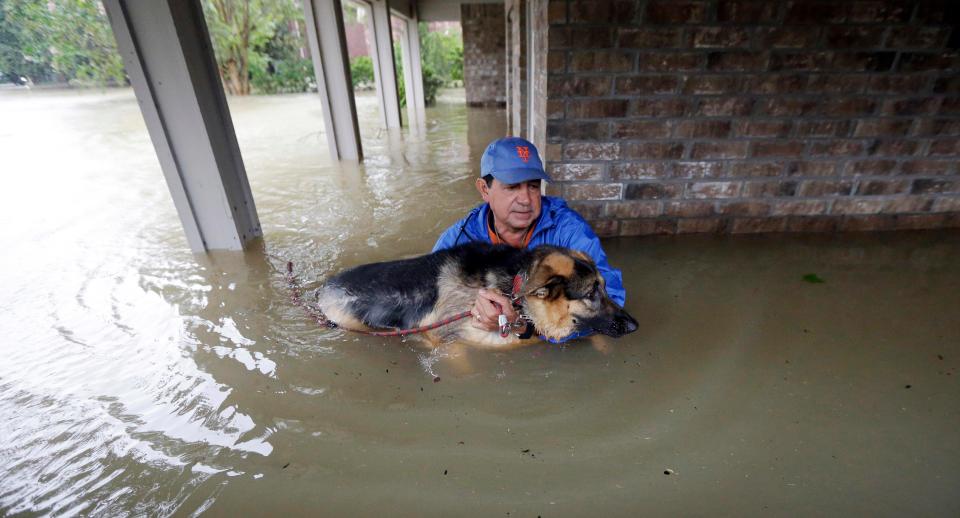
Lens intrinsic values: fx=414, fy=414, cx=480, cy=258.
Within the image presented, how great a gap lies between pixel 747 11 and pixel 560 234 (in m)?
2.90

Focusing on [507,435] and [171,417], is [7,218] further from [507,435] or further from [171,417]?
[507,435]

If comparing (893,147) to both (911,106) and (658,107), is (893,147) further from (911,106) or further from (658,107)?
(658,107)

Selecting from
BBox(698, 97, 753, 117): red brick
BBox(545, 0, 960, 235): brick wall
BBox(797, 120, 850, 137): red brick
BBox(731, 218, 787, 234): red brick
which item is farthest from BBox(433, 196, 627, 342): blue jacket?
BBox(797, 120, 850, 137): red brick

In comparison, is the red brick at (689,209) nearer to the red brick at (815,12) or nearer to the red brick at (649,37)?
the red brick at (649,37)

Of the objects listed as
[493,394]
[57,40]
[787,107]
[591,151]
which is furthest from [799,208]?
[57,40]

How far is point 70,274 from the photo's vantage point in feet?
15.2

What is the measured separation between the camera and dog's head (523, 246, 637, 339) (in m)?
2.66

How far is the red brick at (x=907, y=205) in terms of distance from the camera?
480 cm

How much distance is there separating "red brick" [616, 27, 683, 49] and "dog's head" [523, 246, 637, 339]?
2509 mm

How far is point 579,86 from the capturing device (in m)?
4.16

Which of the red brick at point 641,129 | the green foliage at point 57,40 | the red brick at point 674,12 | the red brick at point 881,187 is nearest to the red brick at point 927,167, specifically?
the red brick at point 881,187

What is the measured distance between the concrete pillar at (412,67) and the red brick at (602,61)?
1383 cm

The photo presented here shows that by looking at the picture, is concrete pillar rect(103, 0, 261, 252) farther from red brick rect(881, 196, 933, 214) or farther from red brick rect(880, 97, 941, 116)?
red brick rect(881, 196, 933, 214)

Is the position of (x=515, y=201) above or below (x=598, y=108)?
below
